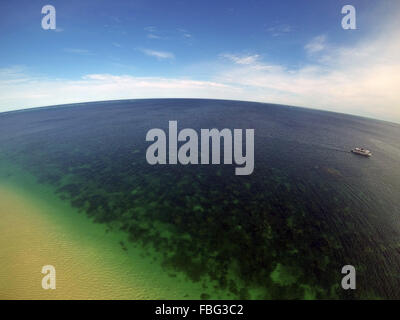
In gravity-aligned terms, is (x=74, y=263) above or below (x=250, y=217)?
below

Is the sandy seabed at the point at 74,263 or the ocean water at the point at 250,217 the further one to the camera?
the ocean water at the point at 250,217

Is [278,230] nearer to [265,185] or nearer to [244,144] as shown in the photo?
[265,185]

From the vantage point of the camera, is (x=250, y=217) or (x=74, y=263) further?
(x=250, y=217)

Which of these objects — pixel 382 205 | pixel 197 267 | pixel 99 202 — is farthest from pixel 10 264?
pixel 382 205

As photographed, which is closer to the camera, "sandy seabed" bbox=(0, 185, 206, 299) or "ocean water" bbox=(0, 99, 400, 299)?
"sandy seabed" bbox=(0, 185, 206, 299)

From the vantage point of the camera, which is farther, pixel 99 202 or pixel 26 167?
pixel 26 167
